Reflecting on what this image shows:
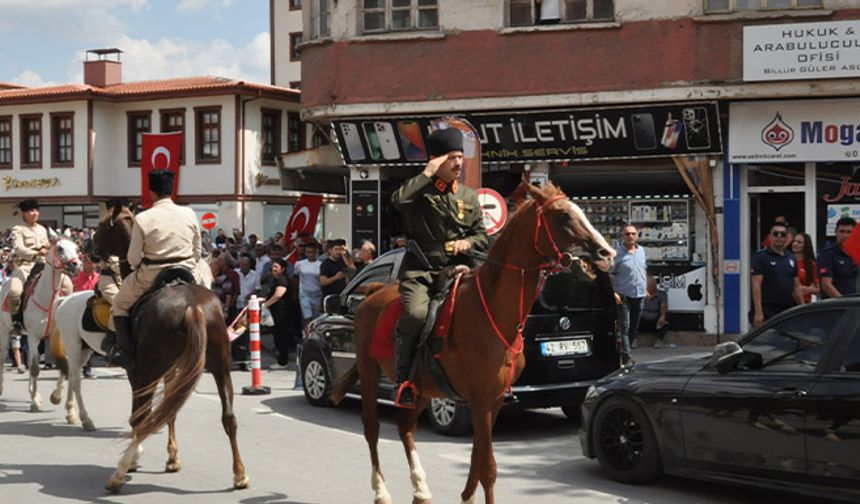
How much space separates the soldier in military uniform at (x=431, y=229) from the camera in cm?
745

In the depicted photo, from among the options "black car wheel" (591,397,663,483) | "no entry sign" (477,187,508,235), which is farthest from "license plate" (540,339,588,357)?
"no entry sign" (477,187,508,235)

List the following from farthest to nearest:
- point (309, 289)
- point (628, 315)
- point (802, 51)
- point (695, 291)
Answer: point (695, 291), point (802, 51), point (309, 289), point (628, 315)

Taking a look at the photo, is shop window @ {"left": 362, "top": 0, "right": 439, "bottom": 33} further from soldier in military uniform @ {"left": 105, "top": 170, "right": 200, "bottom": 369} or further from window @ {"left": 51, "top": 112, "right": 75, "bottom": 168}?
window @ {"left": 51, "top": 112, "right": 75, "bottom": 168}

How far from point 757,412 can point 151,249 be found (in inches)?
200

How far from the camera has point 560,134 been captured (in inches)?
820

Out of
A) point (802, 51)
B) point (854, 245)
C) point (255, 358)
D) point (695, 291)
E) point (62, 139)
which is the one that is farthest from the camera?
point (62, 139)

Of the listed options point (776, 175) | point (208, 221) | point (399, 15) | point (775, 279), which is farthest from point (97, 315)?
point (208, 221)

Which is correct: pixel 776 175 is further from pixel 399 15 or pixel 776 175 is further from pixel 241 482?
pixel 241 482

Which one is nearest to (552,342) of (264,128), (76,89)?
(264,128)

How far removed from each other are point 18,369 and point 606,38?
12.1m

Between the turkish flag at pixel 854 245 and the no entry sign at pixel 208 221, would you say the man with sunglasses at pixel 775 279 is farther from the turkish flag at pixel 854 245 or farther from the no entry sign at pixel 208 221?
the no entry sign at pixel 208 221

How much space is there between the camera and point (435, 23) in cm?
2156

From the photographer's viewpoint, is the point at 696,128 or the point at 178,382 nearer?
the point at 178,382

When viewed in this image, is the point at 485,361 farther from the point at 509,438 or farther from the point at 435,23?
the point at 435,23
